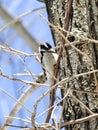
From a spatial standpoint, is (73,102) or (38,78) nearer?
(73,102)

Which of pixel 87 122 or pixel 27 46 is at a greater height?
pixel 27 46

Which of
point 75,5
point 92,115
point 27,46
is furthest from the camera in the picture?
point 27,46

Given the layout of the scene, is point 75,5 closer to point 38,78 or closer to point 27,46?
point 38,78

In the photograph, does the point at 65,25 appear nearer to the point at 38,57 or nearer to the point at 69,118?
the point at 38,57

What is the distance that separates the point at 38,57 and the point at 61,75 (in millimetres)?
77

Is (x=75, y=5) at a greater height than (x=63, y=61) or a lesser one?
greater

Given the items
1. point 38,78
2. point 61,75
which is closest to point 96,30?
point 61,75

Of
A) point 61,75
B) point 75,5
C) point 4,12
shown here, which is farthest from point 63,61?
point 4,12

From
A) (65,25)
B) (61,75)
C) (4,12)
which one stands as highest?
(4,12)

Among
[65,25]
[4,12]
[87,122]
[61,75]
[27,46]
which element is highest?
[4,12]

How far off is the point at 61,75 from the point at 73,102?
3.2 inches

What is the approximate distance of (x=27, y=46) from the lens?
2.81m

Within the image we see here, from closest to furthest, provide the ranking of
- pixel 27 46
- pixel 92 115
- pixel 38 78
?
pixel 92 115, pixel 38 78, pixel 27 46

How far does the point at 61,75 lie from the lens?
1.24 m
